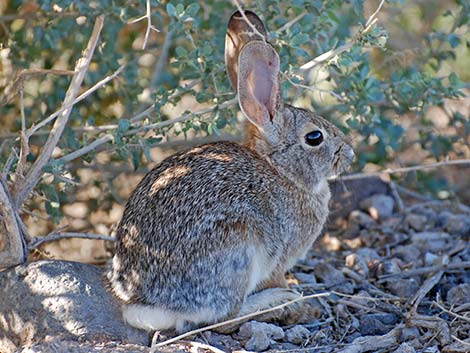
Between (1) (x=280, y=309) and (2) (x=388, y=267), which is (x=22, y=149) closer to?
(1) (x=280, y=309)

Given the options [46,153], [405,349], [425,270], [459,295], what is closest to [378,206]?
[425,270]

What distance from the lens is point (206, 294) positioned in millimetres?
4684

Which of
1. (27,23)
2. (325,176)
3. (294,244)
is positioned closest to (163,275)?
(294,244)

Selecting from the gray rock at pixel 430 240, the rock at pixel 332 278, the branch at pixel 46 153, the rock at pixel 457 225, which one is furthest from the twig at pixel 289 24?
the rock at pixel 457 225

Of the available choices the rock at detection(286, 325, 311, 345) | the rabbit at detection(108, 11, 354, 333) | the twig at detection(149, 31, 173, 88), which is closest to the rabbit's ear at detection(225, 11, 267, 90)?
the rabbit at detection(108, 11, 354, 333)

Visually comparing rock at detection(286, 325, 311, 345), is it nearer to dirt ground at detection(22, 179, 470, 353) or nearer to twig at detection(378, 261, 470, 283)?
dirt ground at detection(22, 179, 470, 353)

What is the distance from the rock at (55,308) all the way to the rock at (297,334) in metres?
0.76

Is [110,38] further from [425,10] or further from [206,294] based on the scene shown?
[425,10]

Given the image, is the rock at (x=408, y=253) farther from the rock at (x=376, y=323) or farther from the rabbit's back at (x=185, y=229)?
the rabbit's back at (x=185, y=229)

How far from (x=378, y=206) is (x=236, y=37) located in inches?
75.6

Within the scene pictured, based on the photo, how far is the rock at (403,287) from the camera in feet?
17.8

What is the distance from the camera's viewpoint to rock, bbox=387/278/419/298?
5.42 meters

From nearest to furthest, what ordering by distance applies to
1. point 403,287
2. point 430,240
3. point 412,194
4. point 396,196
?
point 403,287 < point 430,240 < point 396,196 < point 412,194

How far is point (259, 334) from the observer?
187 inches
